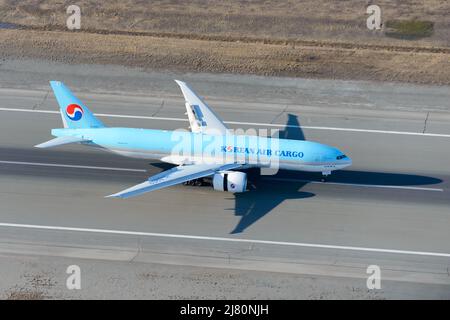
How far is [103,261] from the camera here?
47594mm

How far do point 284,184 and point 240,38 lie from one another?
93.8ft

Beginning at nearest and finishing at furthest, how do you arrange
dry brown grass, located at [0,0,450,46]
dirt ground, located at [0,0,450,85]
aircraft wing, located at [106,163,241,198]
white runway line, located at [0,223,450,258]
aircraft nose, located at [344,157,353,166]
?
1. white runway line, located at [0,223,450,258]
2. aircraft wing, located at [106,163,241,198]
3. aircraft nose, located at [344,157,353,166]
4. dirt ground, located at [0,0,450,85]
5. dry brown grass, located at [0,0,450,46]

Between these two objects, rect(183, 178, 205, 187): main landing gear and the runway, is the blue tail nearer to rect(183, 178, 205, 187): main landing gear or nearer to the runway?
the runway

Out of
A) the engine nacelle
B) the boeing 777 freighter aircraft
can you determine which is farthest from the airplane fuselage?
the engine nacelle

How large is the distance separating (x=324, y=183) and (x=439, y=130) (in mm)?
14383

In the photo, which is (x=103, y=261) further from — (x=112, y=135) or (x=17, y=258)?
(x=112, y=135)

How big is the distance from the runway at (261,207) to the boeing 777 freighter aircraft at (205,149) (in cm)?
202

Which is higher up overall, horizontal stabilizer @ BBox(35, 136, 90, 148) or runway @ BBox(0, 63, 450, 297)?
horizontal stabilizer @ BBox(35, 136, 90, 148)

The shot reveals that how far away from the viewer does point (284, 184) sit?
56938 mm

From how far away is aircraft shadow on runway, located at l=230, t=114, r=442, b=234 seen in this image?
2110 inches

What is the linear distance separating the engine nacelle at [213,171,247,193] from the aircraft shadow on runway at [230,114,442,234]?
1474 millimetres

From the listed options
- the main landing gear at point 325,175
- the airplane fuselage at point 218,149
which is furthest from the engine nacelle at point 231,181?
the main landing gear at point 325,175

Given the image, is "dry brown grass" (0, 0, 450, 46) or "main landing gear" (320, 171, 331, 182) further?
"dry brown grass" (0, 0, 450, 46)

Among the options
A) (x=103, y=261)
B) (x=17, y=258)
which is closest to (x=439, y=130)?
(x=103, y=261)
